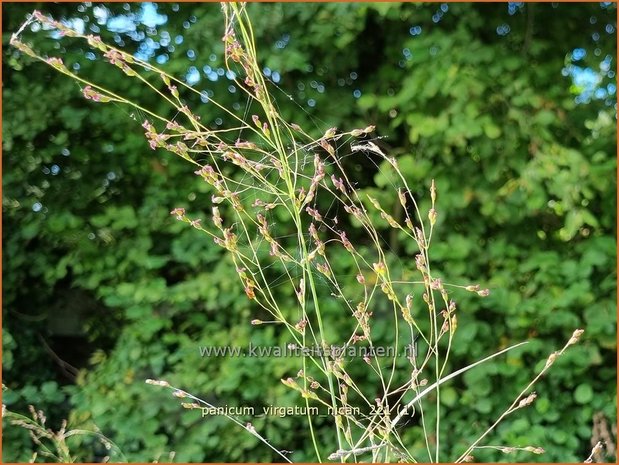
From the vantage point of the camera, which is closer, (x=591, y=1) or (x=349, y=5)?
(x=349, y=5)

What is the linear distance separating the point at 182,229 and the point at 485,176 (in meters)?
0.79

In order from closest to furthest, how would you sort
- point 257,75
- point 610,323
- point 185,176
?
point 257,75 → point 610,323 → point 185,176

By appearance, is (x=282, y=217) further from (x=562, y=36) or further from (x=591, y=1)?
(x=591, y=1)

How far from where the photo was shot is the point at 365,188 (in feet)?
5.06

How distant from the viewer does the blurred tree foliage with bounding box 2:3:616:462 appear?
1448 millimetres

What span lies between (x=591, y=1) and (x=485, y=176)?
57 centimetres

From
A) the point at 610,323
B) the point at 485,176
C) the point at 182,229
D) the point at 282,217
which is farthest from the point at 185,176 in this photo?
the point at 610,323

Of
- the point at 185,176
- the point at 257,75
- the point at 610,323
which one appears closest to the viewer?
the point at 257,75

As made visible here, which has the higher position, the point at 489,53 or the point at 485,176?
the point at 489,53

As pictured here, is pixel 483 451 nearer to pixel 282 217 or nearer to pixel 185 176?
pixel 282 217

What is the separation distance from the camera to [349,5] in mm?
1473

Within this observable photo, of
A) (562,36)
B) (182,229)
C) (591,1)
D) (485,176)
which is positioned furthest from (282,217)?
(591,1)

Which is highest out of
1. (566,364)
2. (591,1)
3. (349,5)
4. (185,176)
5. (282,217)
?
(591,1)

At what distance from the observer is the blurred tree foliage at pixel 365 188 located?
4.75ft
